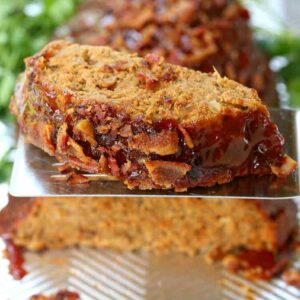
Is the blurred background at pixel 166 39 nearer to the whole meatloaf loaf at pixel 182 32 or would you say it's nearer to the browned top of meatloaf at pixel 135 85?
the whole meatloaf loaf at pixel 182 32

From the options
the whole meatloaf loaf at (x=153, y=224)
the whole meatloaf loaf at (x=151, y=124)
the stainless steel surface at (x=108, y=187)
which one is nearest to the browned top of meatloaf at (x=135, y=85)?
the whole meatloaf loaf at (x=151, y=124)

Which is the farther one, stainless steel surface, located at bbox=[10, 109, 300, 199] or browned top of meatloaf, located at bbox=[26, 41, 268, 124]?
stainless steel surface, located at bbox=[10, 109, 300, 199]

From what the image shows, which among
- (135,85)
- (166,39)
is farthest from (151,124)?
(166,39)

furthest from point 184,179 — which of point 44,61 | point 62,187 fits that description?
point 44,61

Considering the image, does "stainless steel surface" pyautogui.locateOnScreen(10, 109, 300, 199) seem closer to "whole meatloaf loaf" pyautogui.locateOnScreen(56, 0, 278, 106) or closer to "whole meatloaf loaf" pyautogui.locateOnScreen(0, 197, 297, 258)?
"whole meatloaf loaf" pyautogui.locateOnScreen(0, 197, 297, 258)

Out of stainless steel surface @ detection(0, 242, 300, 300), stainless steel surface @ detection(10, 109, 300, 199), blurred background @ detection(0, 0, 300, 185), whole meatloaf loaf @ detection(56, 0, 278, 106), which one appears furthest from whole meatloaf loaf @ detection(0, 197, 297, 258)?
whole meatloaf loaf @ detection(56, 0, 278, 106)

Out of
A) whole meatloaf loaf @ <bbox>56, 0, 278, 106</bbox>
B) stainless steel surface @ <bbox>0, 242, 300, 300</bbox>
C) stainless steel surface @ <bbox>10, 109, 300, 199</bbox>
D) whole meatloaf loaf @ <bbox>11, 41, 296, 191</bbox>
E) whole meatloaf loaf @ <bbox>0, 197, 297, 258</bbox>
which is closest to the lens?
whole meatloaf loaf @ <bbox>11, 41, 296, 191</bbox>

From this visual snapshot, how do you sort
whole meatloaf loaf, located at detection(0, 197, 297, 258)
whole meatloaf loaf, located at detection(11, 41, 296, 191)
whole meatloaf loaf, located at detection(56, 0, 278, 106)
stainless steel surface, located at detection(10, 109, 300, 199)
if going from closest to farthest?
whole meatloaf loaf, located at detection(11, 41, 296, 191)
stainless steel surface, located at detection(10, 109, 300, 199)
whole meatloaf loaf, located at detection(0, 197, 297, 258)
whole meatloaf loaf, located at detection(56, 0, 278, 106)
